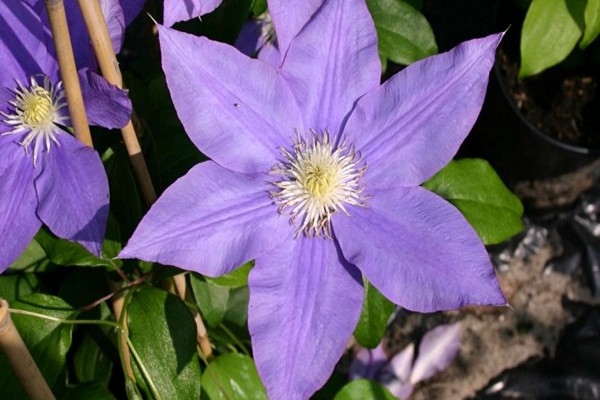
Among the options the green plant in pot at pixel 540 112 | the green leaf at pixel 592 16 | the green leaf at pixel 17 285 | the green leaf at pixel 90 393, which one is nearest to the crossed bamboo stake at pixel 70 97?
the green leaf at pixel 90 393

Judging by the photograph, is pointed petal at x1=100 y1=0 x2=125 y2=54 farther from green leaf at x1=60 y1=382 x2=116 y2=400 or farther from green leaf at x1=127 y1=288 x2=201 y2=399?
green leaf at x1=60 y1=382 x2=116 y2=400

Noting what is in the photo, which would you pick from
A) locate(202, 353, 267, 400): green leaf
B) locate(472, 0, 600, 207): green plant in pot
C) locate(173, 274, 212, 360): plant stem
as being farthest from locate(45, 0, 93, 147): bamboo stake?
locate(472, 0, 600, 207): green plant in pot

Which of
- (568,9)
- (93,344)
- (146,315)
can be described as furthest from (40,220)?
(568,9)

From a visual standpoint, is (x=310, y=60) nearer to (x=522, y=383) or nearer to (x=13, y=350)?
(x=13, y=350)

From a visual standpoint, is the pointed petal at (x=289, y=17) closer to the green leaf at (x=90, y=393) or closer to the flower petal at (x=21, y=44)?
the flower petal at (x=21, y=44)

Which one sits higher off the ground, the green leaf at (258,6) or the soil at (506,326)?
the green leaf at (258,6)
